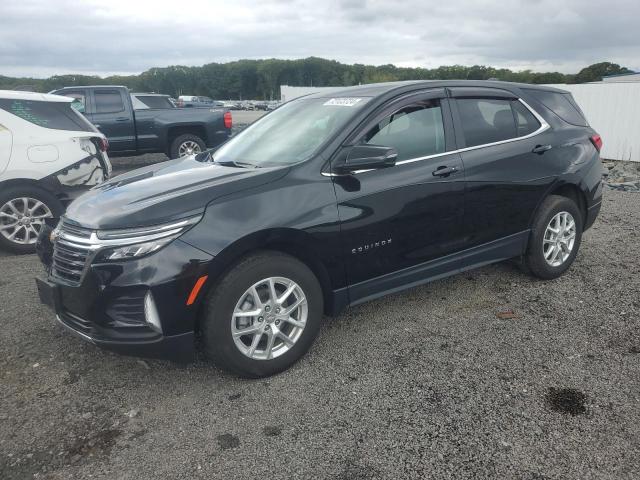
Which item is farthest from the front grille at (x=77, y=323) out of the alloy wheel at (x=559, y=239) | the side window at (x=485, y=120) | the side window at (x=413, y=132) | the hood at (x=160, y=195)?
the alloy wheel at (x=559, y=239)

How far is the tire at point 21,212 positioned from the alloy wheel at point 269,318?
12.5 feet

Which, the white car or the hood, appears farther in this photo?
the white car

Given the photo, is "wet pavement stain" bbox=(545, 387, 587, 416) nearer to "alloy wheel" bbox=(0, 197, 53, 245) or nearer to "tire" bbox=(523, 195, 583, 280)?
"tire" bbox=(523, 195, 583, 280)

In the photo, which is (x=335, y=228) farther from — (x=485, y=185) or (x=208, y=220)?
(x=485, y=185)

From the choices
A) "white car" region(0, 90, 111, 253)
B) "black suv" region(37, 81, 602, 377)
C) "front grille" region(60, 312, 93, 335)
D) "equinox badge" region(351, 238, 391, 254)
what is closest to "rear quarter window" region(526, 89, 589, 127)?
"black suv" region(37, 81, 602, 377)

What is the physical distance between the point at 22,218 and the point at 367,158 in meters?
4.50

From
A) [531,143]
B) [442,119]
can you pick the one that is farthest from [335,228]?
[531,143]

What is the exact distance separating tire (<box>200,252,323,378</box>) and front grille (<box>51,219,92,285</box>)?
2.46 feet

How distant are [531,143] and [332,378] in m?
2.65

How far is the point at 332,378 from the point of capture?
314 cm

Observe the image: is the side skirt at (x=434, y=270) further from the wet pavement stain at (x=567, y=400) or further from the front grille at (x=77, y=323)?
the front grille at (x=77, y=323)

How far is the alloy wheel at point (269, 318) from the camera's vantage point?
296cm

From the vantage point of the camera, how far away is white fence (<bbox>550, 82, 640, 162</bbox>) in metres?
13.5

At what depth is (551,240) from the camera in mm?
4473
